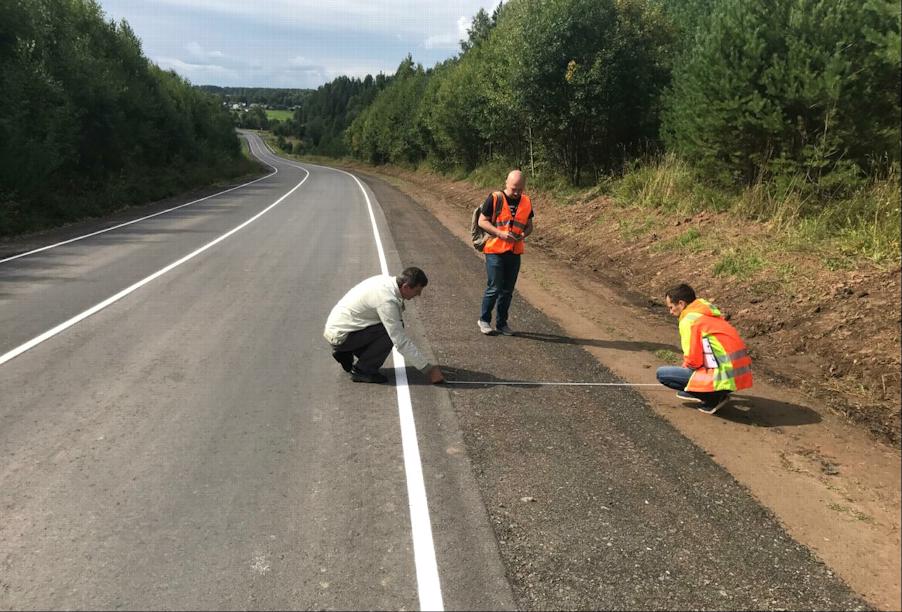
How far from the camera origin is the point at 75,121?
22688mm

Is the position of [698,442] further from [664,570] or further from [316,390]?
[316,390]

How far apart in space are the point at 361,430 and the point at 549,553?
1.98 meters

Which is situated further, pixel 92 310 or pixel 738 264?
pixel 738 264

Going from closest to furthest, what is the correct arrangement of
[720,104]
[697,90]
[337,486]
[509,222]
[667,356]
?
[337,486] < [667,356] < [509,222] < [720,104] < [697,90]

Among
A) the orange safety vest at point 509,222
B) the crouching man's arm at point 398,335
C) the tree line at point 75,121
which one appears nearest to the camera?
the crouching man's arm at point 398,335

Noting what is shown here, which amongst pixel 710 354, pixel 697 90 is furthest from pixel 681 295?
pixel 697 90

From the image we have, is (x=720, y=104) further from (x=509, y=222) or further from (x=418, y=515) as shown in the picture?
A: (x=418, y=515)

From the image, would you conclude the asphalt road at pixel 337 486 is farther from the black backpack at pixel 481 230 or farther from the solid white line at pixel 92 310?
the black backpack at pixel 481 230

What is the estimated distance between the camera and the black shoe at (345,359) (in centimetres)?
614

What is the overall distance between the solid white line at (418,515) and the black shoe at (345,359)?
21.7 inches

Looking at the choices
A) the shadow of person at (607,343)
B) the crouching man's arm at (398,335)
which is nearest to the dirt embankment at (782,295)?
the shadow of person at (607,343)

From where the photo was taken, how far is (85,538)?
3.53 m

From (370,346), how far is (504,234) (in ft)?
7.96

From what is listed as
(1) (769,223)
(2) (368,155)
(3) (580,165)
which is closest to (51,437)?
(1) (769,223)
